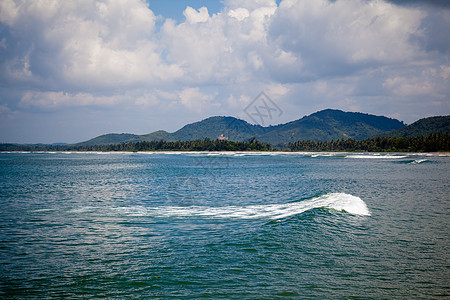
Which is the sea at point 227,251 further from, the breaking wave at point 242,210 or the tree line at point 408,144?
the tree line at point 408,144

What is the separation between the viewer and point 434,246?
464 inches

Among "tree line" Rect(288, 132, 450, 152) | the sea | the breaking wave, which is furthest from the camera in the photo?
"tree line" Rect(288, 132, 450, 152)

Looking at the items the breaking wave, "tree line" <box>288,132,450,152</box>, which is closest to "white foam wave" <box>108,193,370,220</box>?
the breaking wave

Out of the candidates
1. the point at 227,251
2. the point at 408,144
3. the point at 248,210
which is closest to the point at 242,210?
the point at 248,210

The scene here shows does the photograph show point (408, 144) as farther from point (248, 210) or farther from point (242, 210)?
point (242, 210)

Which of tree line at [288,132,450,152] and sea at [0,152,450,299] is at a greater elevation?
tree line at [288,132,450,152]

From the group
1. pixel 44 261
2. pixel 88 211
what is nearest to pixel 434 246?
pixel 44 261

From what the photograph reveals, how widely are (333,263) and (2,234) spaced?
1468 centimetres

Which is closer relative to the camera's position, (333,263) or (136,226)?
(333,263)

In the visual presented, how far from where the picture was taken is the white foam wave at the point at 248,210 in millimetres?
17984

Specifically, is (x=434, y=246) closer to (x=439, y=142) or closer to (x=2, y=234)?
(x=2, y=234)

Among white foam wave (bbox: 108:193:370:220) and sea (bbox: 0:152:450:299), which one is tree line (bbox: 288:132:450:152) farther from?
white foam wave (bbox: 108:193:370:220)

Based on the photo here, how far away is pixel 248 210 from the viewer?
63.9ft

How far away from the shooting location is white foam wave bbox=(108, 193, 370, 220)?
59.0ft
